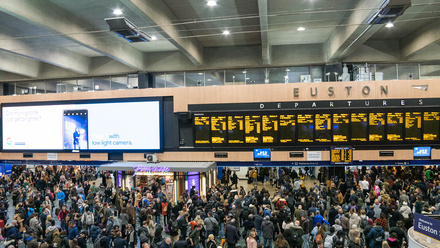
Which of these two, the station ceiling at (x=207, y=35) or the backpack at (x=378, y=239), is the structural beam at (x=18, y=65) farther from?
the backpack at (x=378, y=239)

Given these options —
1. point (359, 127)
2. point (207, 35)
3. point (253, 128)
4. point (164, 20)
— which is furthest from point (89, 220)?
point (359, 127)

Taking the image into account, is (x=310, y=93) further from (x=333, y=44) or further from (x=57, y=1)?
(x=57, y=1)

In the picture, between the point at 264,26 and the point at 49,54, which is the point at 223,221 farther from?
the point at 49,54

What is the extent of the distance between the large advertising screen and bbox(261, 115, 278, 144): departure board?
5318 millimetres

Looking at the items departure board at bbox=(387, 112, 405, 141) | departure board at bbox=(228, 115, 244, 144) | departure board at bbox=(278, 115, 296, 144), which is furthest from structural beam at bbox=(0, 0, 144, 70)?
departure board at bbox=(387, 112, 405, 141)

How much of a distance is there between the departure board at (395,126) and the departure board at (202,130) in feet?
28.5

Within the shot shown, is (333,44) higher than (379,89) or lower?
higher

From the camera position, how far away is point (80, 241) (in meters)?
9.76

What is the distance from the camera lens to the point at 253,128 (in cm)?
1645

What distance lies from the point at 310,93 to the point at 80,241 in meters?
11.8

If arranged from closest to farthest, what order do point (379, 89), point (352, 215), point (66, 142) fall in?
point (352, 215) < point (379, 89) < point (66, 142)

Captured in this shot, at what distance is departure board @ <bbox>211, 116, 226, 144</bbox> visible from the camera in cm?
1664

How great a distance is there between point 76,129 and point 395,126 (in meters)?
16.4

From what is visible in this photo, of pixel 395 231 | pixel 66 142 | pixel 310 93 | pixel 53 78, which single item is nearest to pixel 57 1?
pixel 66 142
